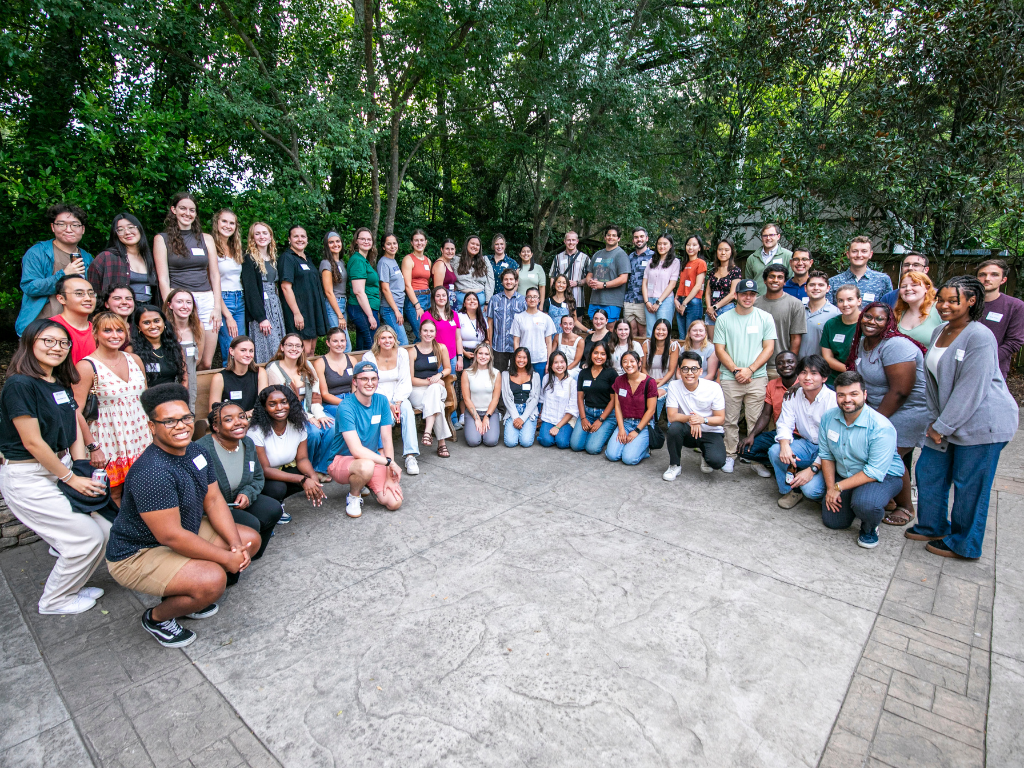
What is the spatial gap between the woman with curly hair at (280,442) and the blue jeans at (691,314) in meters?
4.56

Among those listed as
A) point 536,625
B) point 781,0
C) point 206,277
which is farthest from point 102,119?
point 781,0

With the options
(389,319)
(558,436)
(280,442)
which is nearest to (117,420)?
(280,442)

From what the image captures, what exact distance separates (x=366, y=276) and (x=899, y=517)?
5.37 m

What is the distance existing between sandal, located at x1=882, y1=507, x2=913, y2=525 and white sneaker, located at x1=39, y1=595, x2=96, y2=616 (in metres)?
5.16

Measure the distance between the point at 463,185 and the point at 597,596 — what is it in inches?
398

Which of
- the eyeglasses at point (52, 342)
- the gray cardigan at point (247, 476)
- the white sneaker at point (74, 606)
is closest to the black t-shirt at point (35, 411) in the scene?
the eyeglasses at point (52, 342)

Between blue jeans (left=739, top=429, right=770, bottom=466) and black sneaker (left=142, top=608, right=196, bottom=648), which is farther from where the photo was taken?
blue jeans (left=739, top=429, right=770, bottom=466)

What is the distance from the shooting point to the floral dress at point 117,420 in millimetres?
3432

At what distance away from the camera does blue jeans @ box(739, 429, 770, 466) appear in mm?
5211

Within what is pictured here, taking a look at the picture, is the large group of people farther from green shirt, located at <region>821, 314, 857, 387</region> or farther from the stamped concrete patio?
the stamped concrete patio

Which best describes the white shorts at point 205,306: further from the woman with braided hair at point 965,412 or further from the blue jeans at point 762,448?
the woman with braided hair at point 965,412

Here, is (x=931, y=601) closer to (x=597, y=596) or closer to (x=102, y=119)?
(x=597, y=596)

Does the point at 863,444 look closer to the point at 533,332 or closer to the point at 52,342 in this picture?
the point at 533,332

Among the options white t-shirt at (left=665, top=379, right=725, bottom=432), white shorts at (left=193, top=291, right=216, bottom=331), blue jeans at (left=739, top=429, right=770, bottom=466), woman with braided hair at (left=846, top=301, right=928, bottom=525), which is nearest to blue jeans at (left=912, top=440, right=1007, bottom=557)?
woman with braided hair at (left=846, top=301, right=928, bottom=525)
